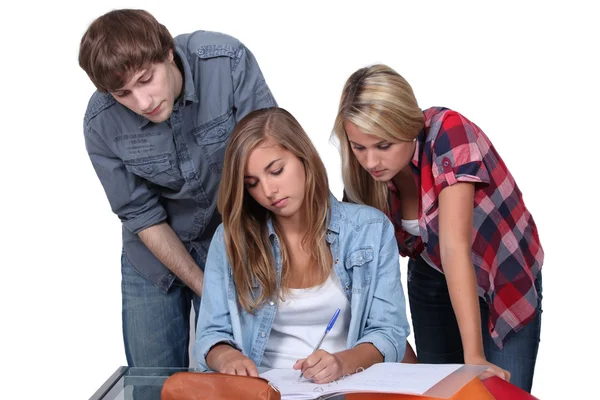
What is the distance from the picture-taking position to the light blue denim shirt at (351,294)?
2139 mm

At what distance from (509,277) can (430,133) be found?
48 cm

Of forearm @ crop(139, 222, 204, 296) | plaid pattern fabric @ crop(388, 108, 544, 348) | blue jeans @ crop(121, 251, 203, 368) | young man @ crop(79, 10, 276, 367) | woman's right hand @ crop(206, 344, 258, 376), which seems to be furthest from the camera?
blue jeans @ crop(121, 251, 203, 368)

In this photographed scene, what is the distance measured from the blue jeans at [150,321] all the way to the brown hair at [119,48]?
77cm

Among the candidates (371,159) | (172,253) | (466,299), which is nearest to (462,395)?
(466,299)

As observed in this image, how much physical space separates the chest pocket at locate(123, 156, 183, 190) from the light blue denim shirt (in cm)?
38

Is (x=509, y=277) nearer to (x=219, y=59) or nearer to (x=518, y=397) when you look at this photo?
(x=518, y=397)

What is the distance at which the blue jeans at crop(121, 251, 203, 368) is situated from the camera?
273cm

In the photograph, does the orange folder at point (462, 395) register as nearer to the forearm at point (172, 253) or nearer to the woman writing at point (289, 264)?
the woman writing at point (289, 264)

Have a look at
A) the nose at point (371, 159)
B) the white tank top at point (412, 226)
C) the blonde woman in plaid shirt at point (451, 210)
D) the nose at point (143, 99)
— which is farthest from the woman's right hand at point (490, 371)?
the nose at point (143, 99)

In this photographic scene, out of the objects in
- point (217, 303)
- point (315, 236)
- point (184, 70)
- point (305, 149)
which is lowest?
point (217, 303)

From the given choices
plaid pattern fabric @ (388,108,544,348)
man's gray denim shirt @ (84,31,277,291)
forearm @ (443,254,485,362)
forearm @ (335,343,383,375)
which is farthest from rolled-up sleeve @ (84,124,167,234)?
forearm @ (443,254,485,362)

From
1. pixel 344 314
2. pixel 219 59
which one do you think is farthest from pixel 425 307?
pixel 219 59

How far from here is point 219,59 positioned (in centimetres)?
248

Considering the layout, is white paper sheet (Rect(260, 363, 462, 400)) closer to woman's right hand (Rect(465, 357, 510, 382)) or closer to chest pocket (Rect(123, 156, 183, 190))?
woman's right hand (Rect(465, 357, 510, 382))
